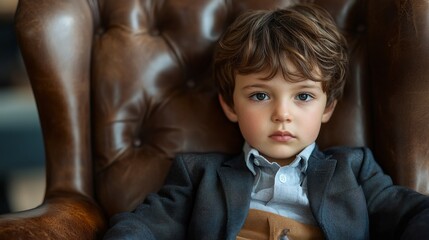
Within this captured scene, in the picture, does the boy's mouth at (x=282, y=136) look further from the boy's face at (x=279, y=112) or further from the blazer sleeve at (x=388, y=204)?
the blazer sleeve at (x=388, y=204)

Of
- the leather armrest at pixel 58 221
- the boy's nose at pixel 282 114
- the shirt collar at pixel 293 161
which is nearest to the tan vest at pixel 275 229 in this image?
the shirt collar at pixel 293 161

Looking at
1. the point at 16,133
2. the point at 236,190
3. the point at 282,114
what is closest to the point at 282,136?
the point at 282,114

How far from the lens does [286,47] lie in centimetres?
133

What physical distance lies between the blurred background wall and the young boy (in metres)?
1.29

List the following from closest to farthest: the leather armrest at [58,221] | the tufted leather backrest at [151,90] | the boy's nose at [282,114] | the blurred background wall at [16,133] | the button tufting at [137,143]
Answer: the leather armrest at [58,221] → the boy's nose at [282,114] → the tufted leather backrest at [151,90] → the button tufting at [137,143] → the blurred background wall at [16,133]

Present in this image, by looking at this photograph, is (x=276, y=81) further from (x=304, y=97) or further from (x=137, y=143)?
(x=137, y=143)

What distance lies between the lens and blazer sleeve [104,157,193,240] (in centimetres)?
133

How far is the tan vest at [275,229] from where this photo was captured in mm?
1335

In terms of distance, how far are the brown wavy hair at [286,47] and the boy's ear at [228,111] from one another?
1.4 inches

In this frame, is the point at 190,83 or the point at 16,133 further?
the point at 16,133

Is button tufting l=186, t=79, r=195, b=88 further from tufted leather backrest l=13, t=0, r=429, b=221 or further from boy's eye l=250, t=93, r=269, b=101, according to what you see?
boy's eye l=250, t=93, r=269, b=101

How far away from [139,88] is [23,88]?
1.19 meters

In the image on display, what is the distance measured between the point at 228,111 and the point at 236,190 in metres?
0.22

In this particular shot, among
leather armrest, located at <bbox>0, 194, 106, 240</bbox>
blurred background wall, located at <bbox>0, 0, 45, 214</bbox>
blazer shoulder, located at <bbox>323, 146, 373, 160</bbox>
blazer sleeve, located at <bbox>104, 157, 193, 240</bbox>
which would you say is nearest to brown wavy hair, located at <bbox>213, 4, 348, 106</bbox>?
blazer shoulder, located at <bbox>323, 146, 373, 160</bbox>
